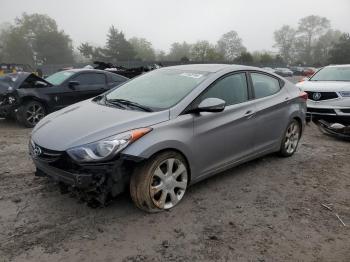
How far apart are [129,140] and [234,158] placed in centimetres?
170

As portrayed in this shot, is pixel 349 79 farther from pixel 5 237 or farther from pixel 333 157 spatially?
pixel 5 237

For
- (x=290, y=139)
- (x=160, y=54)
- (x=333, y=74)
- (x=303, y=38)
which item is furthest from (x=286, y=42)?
(x=290, y=139)

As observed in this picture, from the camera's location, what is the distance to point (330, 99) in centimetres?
854

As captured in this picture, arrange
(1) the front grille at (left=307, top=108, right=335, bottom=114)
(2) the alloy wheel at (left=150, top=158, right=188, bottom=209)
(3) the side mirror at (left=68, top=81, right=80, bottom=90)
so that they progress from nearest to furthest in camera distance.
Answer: (2) the alloy wheel at (left=150, top=158, right=188, bottom=209) → (1) the front grille at (left=307, top=108, right=335, bottom=114) → (3) the side mirror at (left=68, top=81, right=80, bottom=90)

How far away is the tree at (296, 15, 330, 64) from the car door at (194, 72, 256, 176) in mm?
100293

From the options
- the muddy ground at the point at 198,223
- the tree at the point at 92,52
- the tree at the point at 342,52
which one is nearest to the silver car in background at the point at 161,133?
the muddy ground at the point at 198,223

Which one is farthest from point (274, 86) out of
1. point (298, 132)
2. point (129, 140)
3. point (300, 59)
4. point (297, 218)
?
point (300, 59)

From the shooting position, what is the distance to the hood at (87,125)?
3.71m

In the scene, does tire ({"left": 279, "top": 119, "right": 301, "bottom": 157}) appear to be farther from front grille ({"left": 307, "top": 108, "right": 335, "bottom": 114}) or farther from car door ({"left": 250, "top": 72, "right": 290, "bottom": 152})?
front grille ({"left": 307, "top": 108, "right": 335, "bottom": 114})

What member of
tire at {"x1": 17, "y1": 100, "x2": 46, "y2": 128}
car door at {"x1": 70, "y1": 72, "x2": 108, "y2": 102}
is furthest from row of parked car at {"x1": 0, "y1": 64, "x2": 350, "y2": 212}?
car door at {"x1": 70, "y1": 72, "x2": 108, "y2": 102}

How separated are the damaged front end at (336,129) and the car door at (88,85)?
5.61m

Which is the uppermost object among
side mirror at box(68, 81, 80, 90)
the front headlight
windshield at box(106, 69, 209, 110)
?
windshield at box(106, 69, 209, 110)

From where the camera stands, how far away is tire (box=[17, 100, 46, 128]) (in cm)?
862

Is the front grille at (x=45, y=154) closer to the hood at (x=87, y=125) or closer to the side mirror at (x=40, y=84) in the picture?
the hood at (x=87, y=125)
